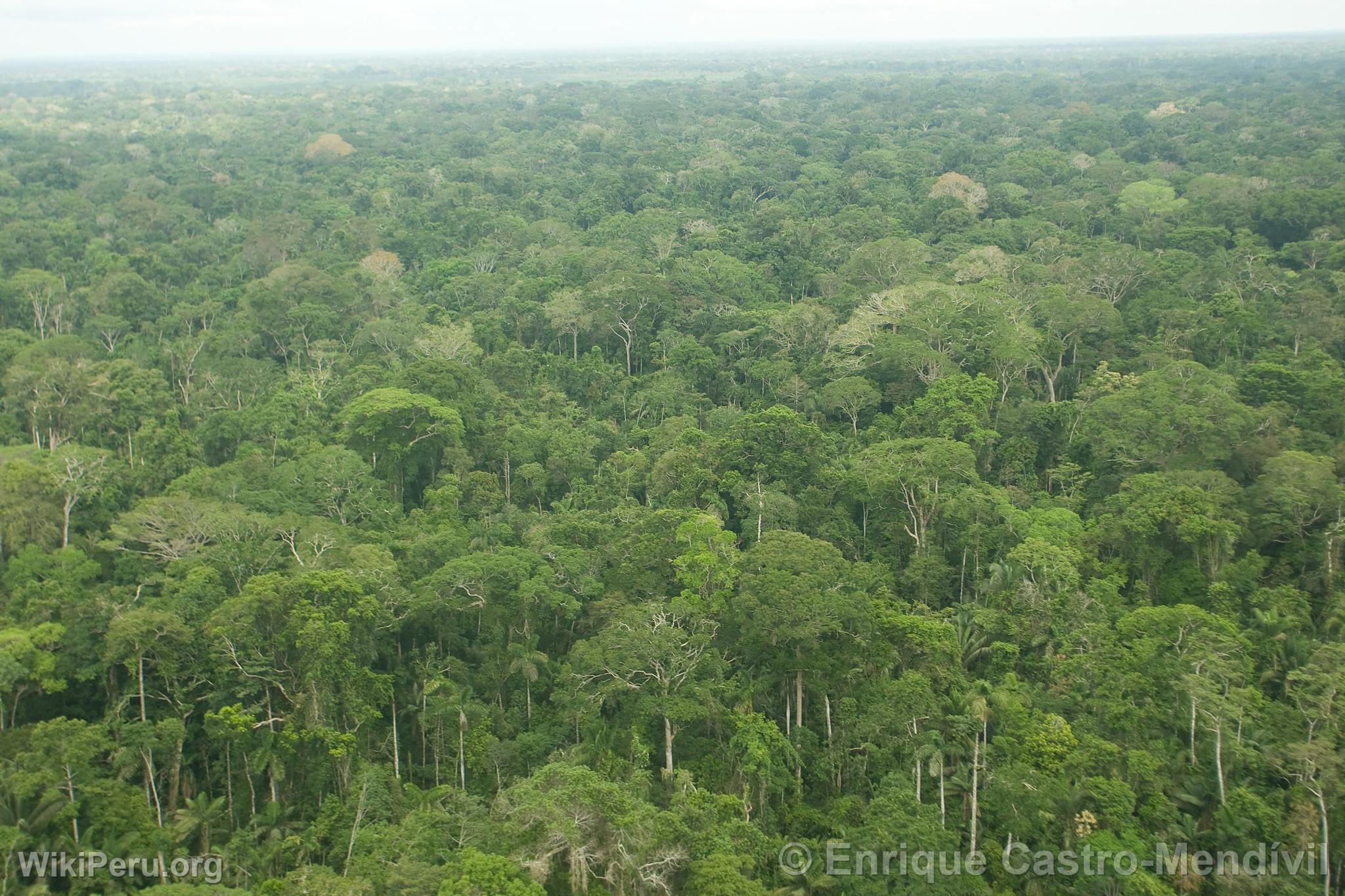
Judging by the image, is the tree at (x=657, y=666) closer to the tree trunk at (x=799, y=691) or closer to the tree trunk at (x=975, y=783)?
the tree trunk at (x=799, y=691)

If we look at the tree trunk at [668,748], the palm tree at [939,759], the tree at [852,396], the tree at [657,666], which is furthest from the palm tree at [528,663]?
the tree at [852,396]

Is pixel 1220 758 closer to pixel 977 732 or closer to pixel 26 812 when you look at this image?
pixel 977 732

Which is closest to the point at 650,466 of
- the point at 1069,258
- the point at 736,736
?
the point at 736,736

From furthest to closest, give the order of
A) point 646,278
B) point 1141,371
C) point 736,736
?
point 646,278 < point 1141,371 < point 736,736

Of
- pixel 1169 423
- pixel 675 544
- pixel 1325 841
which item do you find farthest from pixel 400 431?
pixel 1325 841

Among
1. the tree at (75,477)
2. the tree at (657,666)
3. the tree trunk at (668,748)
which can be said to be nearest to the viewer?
the tree trunk at (668,748)

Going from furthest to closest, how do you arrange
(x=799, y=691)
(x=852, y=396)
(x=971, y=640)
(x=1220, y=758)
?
(x=852, y=396), (x=971, y=640), (x=799, y=691), (x=1220, y=758)

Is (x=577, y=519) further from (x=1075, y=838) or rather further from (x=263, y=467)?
(x=1075, y=838)

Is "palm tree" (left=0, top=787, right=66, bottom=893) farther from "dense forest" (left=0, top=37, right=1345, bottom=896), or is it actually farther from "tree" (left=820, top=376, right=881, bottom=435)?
"tree" (left=820, top=376, right=881, bottom=435)
